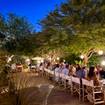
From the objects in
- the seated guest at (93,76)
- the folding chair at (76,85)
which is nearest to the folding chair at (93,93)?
the seated guest at (93,76)

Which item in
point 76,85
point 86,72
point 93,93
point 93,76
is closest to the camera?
point 93,93

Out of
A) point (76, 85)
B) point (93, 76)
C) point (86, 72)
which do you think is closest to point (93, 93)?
point (93, 76)

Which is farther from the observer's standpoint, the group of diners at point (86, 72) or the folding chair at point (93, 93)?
the group of diners at point (86, 72)

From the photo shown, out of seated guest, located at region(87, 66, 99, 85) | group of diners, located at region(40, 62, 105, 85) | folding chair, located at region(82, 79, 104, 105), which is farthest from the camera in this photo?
group of diners, located at region(40, 62, 105, 85)

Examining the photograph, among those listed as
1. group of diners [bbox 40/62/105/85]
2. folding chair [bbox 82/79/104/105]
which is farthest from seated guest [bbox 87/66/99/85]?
folding chair [bbox 82/79/104/105]

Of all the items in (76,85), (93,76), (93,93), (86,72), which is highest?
(86,72)

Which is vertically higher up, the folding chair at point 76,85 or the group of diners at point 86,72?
the group of diners at point 86,72

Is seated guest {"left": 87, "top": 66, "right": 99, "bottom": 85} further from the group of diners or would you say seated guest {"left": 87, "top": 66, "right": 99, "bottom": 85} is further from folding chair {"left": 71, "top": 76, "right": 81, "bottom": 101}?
folding chair {"left": 71, "top": 76, "right": 81, "bottom": 101}

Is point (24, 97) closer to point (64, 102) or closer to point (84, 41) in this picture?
point (64, 102)

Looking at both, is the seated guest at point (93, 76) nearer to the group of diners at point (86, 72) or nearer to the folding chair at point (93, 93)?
the group of diners at point (86, 72)

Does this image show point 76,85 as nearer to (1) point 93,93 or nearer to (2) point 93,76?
(2) point 93,76

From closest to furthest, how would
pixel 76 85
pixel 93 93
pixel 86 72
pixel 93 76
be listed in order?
pixel 93 93, pixel 93 76, pixel 76 85, pixel 86 72

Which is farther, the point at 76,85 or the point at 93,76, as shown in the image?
the point at 76,85

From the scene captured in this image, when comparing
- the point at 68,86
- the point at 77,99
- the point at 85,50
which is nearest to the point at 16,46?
the point at 85,50
